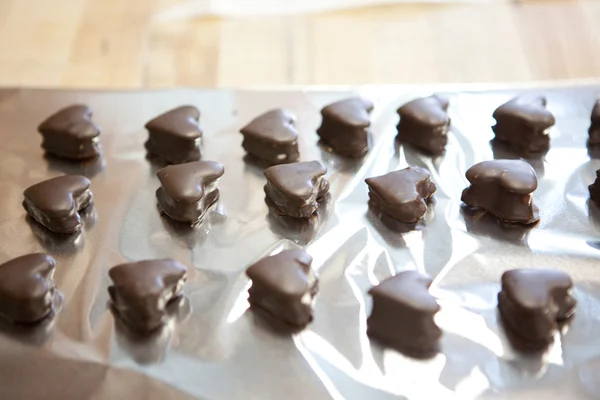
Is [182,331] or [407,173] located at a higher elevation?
[407,173]

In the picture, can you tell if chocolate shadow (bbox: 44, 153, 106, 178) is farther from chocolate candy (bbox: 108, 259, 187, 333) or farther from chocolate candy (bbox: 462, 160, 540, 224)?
chocolate candy (bbox: 462, 160, 540, 224)

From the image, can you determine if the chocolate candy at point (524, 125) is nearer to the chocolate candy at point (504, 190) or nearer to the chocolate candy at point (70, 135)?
the chocolate candy at point (504, 190)

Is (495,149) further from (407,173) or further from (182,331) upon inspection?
(182,331)

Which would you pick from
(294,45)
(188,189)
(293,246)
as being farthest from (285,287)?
(294,45)

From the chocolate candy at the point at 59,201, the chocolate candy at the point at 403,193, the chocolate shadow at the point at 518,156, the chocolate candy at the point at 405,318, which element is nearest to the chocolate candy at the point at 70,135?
the chocolate candy at the point at 59,201

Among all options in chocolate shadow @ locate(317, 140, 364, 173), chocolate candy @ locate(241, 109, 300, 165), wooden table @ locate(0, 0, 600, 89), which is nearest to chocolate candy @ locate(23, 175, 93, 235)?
chocolate candy @ locate(241, 109, 300, 165)

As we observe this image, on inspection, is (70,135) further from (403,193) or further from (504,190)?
(504,190)

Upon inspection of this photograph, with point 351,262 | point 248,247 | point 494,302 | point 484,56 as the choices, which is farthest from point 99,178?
point 484,56
